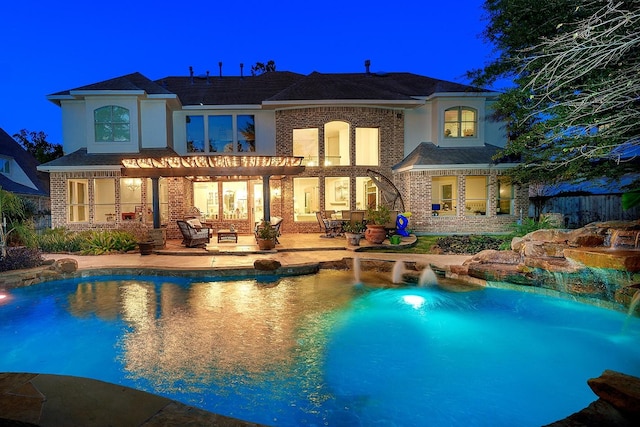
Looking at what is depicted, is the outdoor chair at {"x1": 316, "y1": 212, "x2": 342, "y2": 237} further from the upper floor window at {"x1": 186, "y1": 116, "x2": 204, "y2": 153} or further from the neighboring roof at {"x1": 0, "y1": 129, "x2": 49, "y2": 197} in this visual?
the neighboring roof at {"x1": 0, "y1": 129, "x2": 49, "y2": 197}

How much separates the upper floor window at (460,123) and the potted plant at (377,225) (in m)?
6.17

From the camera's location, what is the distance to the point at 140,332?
603cm

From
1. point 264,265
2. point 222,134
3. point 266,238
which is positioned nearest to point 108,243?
point 266,238

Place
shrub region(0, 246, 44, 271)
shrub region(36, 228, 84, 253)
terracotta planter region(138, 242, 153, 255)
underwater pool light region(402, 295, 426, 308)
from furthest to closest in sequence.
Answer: shrub region(36, 228, 84, 253) → terracotta planter region(138, 242, 153, 255) → shrub region(0, 246, 44, 271) → underwater pool light region(402, 295, 426, 308)

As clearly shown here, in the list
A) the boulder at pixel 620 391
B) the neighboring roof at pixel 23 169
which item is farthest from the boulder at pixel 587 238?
the neighboring roof at pixel 23 169

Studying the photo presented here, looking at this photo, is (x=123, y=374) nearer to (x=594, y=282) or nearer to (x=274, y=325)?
(x=274, y=325)

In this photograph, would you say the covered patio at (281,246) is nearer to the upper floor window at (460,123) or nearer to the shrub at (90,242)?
the shrub at (90,242)

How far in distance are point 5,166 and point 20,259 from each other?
17.2 m

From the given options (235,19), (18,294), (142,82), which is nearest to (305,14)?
(235,19)

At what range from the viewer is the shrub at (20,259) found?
9.43m

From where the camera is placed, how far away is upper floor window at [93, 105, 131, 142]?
15945mm

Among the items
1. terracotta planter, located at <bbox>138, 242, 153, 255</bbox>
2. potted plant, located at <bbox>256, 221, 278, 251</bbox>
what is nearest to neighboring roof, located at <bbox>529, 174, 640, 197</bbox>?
potted plant, located at <bbox>256, 221, 278, 251</bbox>

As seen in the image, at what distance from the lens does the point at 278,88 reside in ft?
63.4

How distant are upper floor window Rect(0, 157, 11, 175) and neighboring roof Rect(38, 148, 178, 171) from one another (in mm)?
9845
